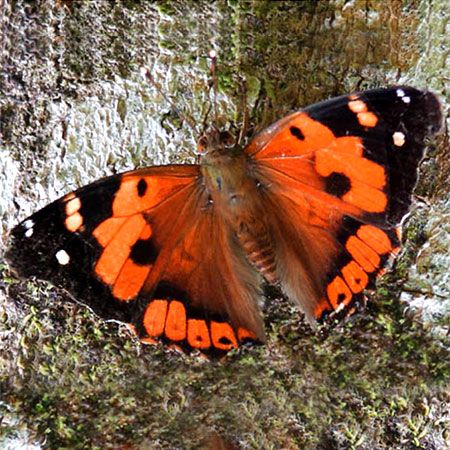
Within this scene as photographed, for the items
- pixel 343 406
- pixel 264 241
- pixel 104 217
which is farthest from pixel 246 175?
pixel 343 406

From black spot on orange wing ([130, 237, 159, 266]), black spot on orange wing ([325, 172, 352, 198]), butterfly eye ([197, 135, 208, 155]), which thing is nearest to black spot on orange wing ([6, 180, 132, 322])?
black spot on orange wing ([130, 237, 159, 266])

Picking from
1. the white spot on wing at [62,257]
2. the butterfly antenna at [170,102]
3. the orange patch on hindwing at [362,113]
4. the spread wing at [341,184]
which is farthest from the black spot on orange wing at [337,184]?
the white spot on wing at [62,257]

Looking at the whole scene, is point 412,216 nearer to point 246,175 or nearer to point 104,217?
point 246,175

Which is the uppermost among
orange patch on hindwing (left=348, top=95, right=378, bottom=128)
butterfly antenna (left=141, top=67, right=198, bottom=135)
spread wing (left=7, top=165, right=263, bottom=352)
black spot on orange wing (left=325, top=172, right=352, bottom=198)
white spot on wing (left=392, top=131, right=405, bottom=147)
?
orange patch on hindwing (left=348, top=95, right=378, bottom=128)

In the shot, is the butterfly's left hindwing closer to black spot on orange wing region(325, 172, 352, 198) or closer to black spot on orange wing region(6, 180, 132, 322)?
black spot on orange wing region(6, 180, 132, 322)

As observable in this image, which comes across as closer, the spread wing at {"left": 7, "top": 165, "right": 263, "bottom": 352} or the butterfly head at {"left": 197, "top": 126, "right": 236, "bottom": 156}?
the spread wing at {"left": 7, "top": 165, "right": 263, "bottom": 352}
